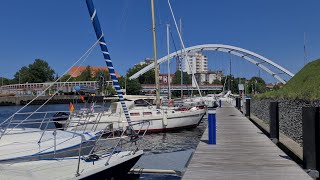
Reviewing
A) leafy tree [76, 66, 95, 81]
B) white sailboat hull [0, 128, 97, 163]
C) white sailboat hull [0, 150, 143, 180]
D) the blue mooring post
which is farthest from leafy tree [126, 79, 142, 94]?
white sailboat hull [0, 150, 143, 180]

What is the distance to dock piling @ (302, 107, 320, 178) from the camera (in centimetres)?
946

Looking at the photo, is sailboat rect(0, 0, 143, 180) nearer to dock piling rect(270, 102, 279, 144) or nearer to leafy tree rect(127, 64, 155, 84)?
dock piling rect(270, 102, 279, 144)

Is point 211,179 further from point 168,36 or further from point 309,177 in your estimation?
point 168,36

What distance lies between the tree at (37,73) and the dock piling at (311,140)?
176515 mm

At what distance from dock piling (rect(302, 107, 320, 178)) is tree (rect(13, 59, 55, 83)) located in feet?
579

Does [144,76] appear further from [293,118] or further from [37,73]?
[293,118]

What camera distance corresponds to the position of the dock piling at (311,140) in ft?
31.0

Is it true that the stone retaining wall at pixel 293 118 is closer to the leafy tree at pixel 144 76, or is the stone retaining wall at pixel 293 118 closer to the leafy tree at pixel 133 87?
the leafy tree at pixel 133 87

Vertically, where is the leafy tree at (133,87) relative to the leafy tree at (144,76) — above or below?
below

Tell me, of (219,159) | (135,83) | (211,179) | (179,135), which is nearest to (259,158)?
(219,159)

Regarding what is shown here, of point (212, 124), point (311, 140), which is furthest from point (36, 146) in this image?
point (311, 140)

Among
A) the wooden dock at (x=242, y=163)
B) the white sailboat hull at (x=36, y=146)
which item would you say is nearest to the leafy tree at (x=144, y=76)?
the wooden dock at (x=242, y=163)

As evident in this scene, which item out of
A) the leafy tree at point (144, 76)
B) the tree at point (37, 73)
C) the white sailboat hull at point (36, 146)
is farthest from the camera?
the tree at point (37, 73)

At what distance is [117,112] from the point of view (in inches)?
1063
